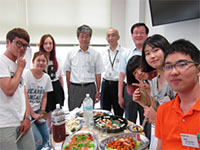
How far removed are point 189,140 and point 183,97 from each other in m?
0.23

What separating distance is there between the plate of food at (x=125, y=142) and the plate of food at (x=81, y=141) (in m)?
0.09

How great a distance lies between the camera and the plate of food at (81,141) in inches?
42.2

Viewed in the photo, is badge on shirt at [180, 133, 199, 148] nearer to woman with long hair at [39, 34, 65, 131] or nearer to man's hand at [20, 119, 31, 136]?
man's hand at [20, 119, 31, 136]

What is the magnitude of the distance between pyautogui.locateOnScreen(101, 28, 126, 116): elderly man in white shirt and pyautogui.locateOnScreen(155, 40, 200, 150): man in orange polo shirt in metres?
1.79

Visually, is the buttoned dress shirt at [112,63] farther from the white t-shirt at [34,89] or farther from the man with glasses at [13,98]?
the man with glasses at [13,98]

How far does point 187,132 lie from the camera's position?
0.76 m

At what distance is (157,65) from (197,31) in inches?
64.5

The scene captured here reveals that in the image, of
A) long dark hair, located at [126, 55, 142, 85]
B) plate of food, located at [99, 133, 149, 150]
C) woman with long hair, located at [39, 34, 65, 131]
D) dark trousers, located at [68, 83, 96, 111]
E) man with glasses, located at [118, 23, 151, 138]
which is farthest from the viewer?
dark trousers, located at [68, 83, 96, 111]

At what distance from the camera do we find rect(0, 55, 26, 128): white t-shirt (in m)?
1.18

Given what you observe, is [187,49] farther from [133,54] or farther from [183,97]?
[133,54]

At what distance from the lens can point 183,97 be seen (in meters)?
0.81

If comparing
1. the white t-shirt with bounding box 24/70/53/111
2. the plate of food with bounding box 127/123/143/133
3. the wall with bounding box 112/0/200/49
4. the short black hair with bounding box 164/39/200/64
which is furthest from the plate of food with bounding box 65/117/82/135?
the wall with bounding box 112/0/200/49

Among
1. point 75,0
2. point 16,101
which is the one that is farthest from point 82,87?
point 75,0

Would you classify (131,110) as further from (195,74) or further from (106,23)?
(106,23)
